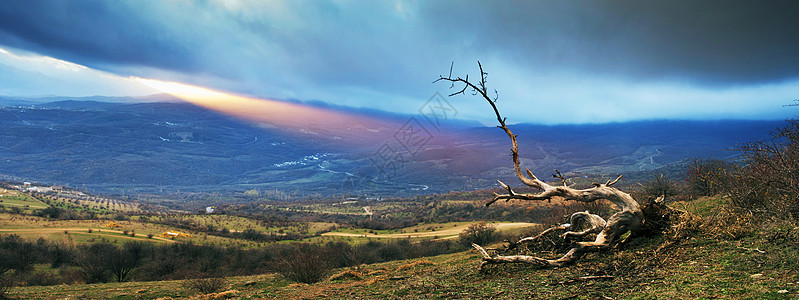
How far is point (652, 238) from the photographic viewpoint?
8.74 m

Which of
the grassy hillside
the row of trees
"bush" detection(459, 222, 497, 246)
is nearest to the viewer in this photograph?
the grassy hillside

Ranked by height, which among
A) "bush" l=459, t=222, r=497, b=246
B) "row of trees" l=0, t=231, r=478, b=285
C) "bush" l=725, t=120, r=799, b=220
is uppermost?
"bush" l=725, t=120, r=799, b=220

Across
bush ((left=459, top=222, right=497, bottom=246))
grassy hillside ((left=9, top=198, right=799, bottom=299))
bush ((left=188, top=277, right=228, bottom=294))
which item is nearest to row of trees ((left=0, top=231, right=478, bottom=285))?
bush ((left=459, top=222, right=497, bottom=246))

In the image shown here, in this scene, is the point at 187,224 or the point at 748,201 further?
the point at 187,224

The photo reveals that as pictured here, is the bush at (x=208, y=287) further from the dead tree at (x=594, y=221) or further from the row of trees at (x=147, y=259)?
the dead tree at (x=594, y=221)

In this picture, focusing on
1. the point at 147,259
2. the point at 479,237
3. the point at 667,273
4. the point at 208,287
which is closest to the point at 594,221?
the point at 667,273

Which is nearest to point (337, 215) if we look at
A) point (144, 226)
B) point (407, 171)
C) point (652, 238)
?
point (144, 226)

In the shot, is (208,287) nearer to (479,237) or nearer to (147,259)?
(479,237)

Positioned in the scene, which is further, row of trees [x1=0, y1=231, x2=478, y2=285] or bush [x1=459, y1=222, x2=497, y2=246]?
bush [x1=459, y1=222, x2=497, y2=246]

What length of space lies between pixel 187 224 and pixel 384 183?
11342cm

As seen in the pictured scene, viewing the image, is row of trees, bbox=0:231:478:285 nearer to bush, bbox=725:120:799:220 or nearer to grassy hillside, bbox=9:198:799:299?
grassy hillside, bbox=9:198:799:299

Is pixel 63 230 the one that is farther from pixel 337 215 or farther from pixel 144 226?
pixel 337 215

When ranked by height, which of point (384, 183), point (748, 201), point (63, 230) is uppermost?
point (748, 201)

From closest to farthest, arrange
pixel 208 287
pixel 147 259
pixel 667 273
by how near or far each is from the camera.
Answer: pixel 667 273 → pixel 208 287 → pixel 147 259
